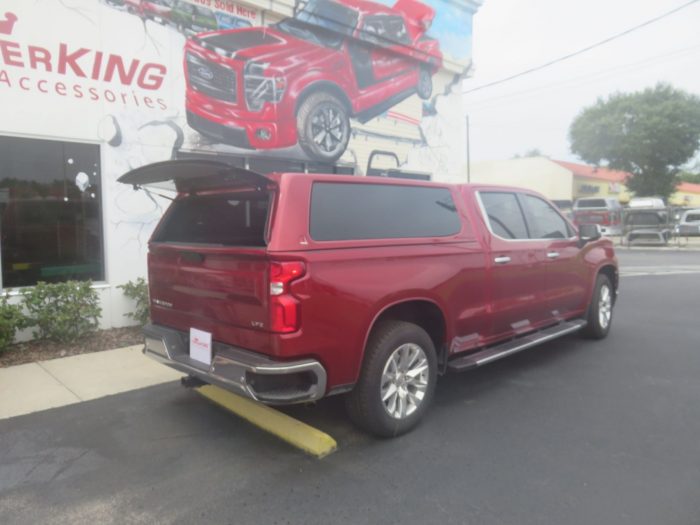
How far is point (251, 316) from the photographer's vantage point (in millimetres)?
3338

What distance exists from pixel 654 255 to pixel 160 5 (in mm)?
18309

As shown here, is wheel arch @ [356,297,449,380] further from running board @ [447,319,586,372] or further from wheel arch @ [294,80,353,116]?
wheel arch @ [294,80,353,116]

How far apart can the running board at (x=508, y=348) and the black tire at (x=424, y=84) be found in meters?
7.02

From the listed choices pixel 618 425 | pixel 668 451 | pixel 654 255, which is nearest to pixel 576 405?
pixel 618 425

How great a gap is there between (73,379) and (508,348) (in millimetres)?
4131

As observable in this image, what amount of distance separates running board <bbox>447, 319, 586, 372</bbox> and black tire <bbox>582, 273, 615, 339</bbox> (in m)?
0.44

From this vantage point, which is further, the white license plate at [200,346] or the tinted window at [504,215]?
the tinted window at [504,215]

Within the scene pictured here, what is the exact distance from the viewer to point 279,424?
3.91 meters

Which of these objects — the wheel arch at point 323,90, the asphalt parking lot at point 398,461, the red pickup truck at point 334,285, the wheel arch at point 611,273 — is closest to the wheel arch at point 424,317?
the red pickup truck at point 334,285

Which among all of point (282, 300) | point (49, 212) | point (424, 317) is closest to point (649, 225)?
point (424, 317)

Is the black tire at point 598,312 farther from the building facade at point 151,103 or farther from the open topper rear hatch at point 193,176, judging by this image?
the building facade at point 151,103

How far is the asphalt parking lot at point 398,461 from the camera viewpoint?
2.94 m

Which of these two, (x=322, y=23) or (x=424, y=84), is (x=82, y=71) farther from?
(x=424, y=84)

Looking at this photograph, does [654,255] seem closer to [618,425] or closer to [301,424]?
[618,425]
